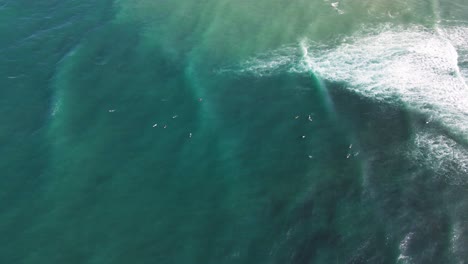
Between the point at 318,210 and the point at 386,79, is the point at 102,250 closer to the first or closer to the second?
the point at 318,210

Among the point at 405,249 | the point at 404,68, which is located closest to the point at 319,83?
the point at 404,68

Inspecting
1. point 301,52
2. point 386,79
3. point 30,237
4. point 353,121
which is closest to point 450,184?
point 353,121

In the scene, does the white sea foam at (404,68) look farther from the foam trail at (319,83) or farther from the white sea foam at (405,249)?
→ the white sea foam at (405,249)

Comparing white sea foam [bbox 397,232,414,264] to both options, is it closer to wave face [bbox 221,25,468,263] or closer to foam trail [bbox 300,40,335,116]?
wave face [bbox 221,25,468,263]

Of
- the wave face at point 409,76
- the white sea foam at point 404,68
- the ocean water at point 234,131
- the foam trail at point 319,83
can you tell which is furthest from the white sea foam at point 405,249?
the foam trail at point 319,83

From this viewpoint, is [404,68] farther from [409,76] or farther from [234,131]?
[234,131]

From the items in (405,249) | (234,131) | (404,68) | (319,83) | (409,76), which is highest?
(404,68)
